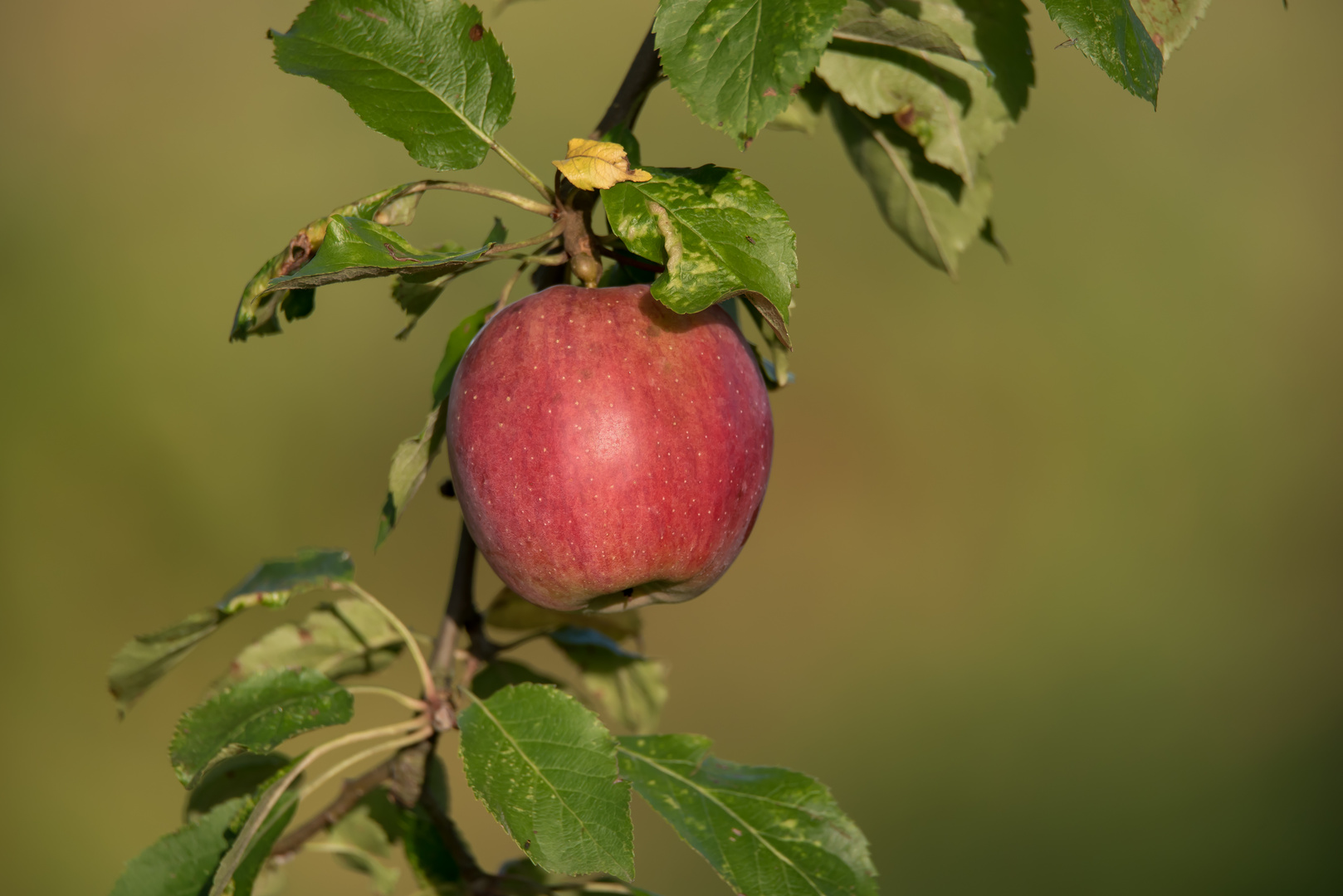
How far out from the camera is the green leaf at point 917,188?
59 centimetres

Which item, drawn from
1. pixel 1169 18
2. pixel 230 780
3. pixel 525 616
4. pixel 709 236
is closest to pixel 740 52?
pixel 709 236

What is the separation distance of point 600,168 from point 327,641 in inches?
14.7

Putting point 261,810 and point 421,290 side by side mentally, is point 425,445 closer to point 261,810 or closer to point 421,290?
point 421,290

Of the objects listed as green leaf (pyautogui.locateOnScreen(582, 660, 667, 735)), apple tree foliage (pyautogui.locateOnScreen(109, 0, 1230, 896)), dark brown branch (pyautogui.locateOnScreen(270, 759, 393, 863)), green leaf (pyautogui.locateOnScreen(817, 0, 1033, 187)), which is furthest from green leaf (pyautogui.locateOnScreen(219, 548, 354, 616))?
green leaf (pyautogui.locateOnScreen(817, 0, 1033, 187))

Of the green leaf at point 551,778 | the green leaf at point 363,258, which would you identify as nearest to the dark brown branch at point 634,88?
the green leaf at point 363,258

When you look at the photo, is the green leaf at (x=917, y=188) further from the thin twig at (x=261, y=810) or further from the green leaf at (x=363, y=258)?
the thin twig at (x=261, y=810)

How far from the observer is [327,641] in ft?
2.10

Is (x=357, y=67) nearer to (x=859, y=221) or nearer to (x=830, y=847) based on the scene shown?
(x=830, y=847)

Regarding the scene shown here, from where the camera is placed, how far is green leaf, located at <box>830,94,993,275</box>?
59cm

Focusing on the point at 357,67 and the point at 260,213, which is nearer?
the point at 357,67

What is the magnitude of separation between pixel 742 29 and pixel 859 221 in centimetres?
185

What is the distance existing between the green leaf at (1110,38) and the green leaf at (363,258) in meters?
0.23

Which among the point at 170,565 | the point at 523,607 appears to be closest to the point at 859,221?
the point at 170,565

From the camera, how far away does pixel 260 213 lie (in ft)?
6.31
